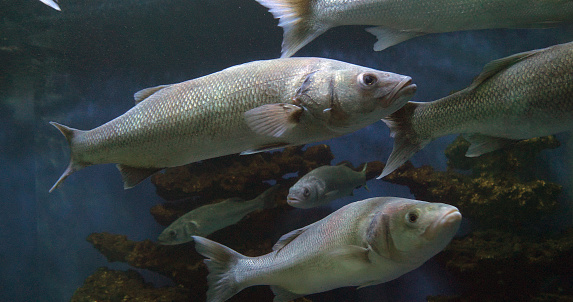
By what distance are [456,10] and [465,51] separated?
4.09 metres

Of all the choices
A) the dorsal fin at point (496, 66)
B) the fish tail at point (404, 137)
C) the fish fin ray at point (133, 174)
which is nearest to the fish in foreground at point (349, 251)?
the fish tail at point (404, 137)

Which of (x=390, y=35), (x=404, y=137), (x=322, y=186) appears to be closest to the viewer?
(x=404, y=137)

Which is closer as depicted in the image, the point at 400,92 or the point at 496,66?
the point at 400,92

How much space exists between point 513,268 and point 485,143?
2.11m

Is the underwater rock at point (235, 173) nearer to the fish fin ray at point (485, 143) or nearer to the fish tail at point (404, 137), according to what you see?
the fish tail at point (404, 137)

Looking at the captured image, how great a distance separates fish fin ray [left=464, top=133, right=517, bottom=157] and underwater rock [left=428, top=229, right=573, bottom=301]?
1.82 metres

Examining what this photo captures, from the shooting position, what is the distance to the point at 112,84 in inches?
325

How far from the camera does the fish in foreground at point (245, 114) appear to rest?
1.57 m

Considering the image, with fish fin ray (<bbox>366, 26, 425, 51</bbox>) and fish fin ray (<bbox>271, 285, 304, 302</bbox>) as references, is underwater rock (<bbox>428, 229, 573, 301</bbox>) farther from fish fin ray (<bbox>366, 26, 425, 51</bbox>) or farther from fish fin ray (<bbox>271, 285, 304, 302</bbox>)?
fish fin ray (<bbox>366, 26, 425, 51</bbox>)

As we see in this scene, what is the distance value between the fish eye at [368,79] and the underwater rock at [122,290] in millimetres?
3868

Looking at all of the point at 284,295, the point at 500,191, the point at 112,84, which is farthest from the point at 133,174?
the point at 112,84

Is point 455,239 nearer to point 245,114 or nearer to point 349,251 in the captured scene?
point 349,251

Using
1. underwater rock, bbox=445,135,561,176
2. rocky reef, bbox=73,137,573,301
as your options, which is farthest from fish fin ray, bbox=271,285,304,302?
underwater rock, bbox=445,135,561,176

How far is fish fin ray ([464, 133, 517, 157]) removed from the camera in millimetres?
2132
